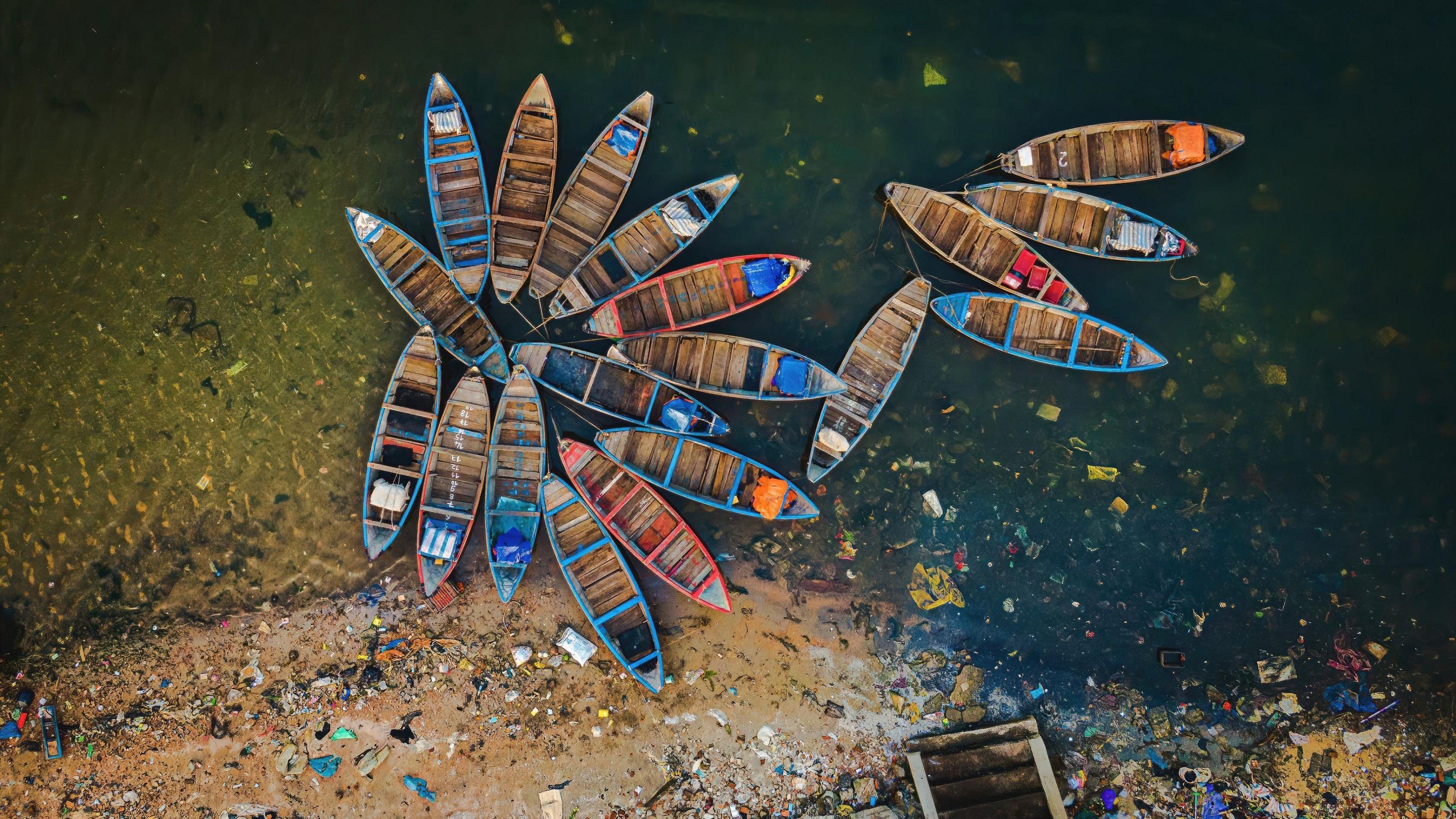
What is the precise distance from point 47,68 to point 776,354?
14.4 m

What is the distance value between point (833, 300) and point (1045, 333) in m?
3.85

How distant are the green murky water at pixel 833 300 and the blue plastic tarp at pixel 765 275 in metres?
0.66

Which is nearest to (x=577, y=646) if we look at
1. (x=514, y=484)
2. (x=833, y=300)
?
(x=514, y=484)

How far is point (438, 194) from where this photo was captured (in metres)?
13.0

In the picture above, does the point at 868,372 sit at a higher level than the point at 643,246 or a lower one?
lower

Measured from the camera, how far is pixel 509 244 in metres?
13.0

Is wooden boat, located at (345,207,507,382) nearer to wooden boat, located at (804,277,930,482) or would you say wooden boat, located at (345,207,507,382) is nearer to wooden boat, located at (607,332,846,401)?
wooden boat, located at (607,332,846,401)

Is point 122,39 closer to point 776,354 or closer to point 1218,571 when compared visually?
point 776,354

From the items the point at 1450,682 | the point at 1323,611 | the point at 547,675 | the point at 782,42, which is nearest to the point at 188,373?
the point at 547,675

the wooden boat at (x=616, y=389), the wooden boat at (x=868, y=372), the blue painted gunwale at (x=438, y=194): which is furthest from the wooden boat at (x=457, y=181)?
the wooden boat at (x=868, y=372)

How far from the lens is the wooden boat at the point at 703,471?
1301 cm

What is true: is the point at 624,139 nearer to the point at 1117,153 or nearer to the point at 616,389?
the point at 616,389

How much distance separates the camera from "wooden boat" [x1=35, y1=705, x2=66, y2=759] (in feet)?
42.5

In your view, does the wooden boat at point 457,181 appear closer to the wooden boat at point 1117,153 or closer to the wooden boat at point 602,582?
the wooden boat at point 602,582
